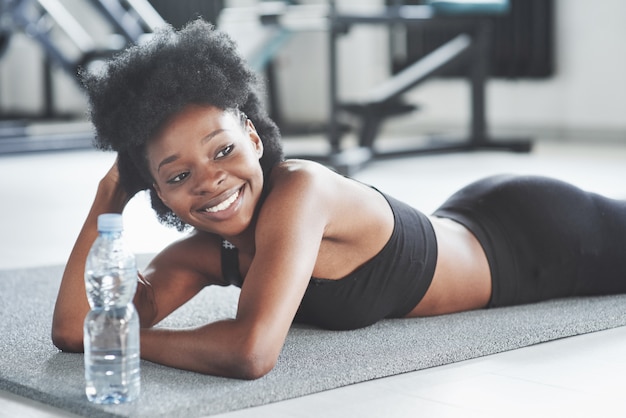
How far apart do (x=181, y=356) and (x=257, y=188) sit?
319 mm

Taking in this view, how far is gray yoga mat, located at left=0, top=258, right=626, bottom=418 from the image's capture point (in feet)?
5.43

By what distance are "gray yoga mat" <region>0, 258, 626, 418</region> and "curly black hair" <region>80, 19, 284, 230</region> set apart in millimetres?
364

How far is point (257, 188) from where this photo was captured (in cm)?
185

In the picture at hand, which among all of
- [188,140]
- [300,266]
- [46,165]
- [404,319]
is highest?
[188,140]

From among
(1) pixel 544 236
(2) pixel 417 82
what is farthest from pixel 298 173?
(2) pixel 417 82

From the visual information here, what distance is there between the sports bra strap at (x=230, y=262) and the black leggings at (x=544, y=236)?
541 mm

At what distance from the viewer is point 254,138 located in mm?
1924

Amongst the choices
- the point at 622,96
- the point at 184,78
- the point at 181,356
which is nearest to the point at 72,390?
the point at 181,356

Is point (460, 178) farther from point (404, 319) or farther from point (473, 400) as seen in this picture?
point (473, 400)

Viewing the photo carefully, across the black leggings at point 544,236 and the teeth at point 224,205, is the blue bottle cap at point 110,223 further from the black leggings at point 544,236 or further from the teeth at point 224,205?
the black leggings at point 544,236

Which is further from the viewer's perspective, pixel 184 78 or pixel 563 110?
pixel 563 110

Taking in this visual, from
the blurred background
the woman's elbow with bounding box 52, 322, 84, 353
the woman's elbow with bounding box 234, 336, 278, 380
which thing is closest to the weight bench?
the blurred background

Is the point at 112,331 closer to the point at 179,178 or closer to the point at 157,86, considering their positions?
the point at 179,178

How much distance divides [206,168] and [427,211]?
228cm
